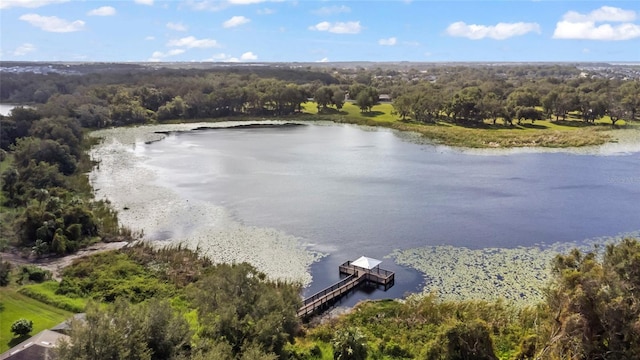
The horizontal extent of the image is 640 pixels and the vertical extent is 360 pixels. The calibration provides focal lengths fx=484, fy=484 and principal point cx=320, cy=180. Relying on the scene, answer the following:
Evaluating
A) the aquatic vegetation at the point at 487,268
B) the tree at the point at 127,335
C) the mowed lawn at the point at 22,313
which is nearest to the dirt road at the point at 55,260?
the mowed lawn at the point at 22,313

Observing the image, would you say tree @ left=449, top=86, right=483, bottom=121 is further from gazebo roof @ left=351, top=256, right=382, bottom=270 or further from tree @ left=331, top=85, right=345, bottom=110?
gazebo roof @ left=351, top=256, right=382, bottom=270

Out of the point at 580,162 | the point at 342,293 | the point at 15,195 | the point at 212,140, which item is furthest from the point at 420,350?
the point at 212,140

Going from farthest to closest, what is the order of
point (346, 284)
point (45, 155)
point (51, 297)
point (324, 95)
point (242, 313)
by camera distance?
point (324, 95), point (45, 155), point (346, 284), point (51, 297), point (242, 313)

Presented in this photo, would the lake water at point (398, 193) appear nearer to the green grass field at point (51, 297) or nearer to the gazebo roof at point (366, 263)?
the gazebo roof at point (366, 263)

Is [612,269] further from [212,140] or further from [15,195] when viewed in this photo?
[212,140]

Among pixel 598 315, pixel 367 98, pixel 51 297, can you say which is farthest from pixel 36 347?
pixel 367 98

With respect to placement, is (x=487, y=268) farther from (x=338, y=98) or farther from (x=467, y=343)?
(x=338, y=98)
